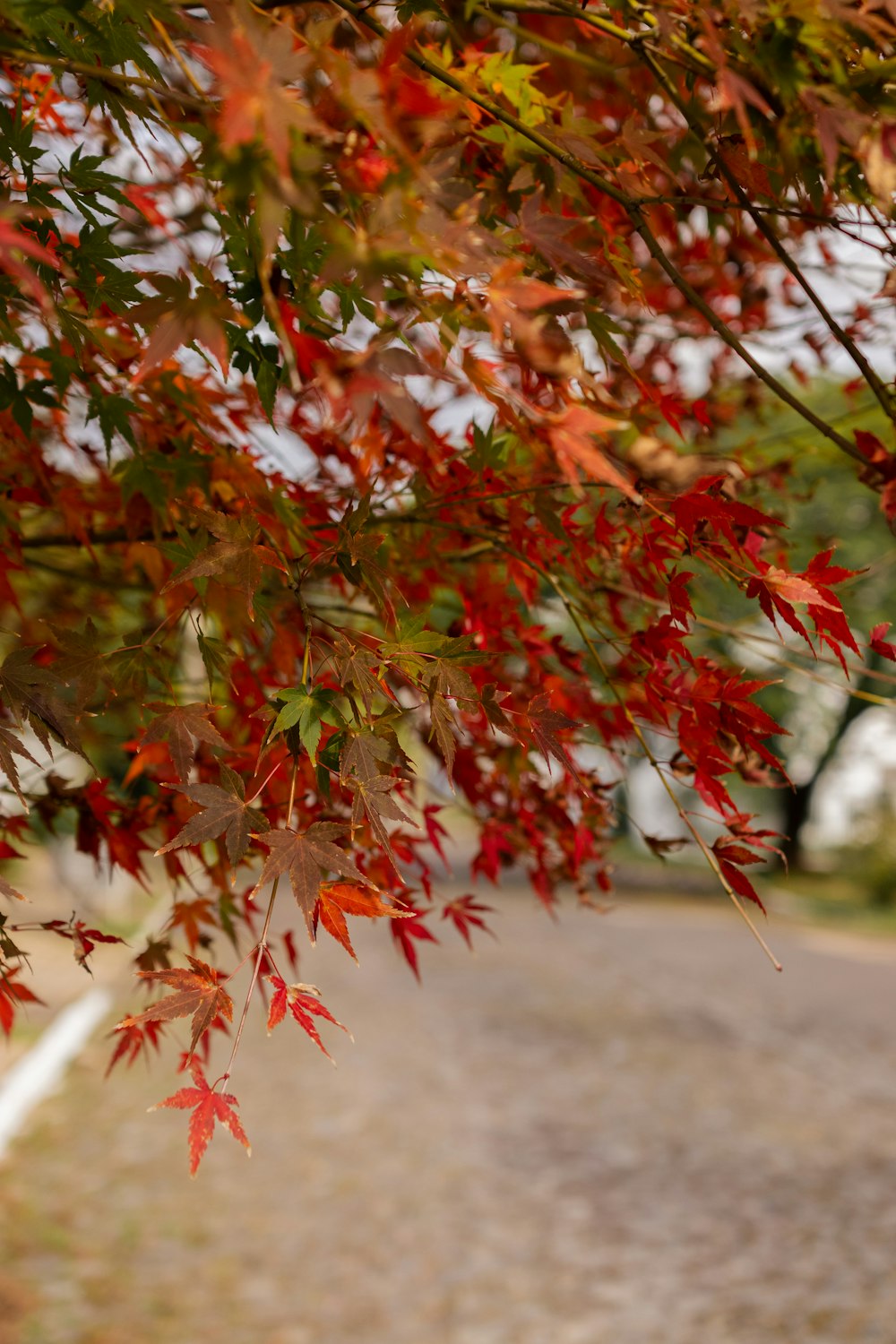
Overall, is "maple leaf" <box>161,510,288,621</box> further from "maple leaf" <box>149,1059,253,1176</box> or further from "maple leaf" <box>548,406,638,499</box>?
"maple leaf" <box>149,1059,253,1176</box>

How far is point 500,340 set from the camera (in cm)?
98

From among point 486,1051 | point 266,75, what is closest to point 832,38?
point 266,75

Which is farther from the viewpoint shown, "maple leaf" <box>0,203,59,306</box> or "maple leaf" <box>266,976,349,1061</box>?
"maple leaf" <box>266,976,349,1061</box>

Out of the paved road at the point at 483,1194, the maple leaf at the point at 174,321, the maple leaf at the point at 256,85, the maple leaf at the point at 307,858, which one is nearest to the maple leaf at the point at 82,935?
the maple leaf at the point at 307,858

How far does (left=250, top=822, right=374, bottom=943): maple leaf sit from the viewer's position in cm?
107

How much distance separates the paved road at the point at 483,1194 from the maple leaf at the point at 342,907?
3.12m

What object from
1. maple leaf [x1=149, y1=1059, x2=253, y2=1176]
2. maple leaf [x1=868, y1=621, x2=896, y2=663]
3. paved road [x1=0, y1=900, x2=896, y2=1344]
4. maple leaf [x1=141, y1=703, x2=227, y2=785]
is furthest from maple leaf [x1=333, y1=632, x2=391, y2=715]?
paved road [x1=0, y1=900, x2=896, y2=1344]

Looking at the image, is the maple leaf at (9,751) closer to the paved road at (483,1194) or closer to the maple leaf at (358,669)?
the maple leaf at (358,669)

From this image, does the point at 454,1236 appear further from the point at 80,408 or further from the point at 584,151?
the point at 584,151

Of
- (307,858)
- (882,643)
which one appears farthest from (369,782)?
(882,643)

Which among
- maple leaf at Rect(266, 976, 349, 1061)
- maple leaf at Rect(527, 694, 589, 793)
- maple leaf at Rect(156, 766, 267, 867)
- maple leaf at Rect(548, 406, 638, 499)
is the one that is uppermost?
maple leaf at Rect(548, 406, 638, 499)

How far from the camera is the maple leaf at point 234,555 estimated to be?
45.9 inches

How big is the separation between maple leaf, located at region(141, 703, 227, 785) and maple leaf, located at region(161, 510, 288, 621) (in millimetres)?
126

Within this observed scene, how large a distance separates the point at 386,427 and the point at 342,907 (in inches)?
39.4
